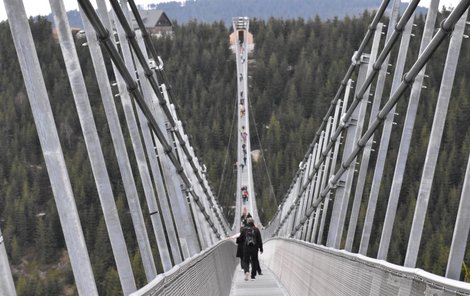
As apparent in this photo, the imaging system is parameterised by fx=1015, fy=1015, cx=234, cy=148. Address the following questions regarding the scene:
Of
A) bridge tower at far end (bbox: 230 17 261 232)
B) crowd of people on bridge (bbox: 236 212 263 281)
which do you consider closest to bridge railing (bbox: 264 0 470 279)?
crowd of people on bridge (bbox: 236 212 263 281)

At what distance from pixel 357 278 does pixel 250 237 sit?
1176 cm

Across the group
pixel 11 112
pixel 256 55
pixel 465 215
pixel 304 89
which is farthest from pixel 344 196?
pixel 256 55

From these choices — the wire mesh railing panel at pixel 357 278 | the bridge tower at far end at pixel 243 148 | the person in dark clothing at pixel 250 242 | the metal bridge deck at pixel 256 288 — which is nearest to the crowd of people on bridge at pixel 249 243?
the person in dark clothing at pixel 250 242

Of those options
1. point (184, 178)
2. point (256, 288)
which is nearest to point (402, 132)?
point (184, 178)

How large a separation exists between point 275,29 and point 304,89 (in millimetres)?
27099

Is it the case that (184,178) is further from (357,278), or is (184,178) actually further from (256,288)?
(357,278)

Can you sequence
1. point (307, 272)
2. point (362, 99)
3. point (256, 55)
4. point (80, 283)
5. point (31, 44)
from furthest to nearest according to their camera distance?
point (256, 55)
point (362, 99)
point (307, 272)
point (80, 283)
point (31, 44)

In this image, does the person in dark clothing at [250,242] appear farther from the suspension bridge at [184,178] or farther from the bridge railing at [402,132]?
the bridge railing at [402,132]

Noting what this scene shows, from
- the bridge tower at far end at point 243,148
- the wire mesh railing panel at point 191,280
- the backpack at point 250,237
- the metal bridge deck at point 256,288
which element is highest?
the wire mesh railing panel at point 191,280

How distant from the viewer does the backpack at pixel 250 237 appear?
21.7 meters

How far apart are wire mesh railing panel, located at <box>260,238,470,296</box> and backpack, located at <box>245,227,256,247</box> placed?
7.65ft

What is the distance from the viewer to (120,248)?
28.1 feet

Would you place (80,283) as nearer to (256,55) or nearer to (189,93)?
(189,93)

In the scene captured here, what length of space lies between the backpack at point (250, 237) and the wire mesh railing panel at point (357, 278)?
233cm
